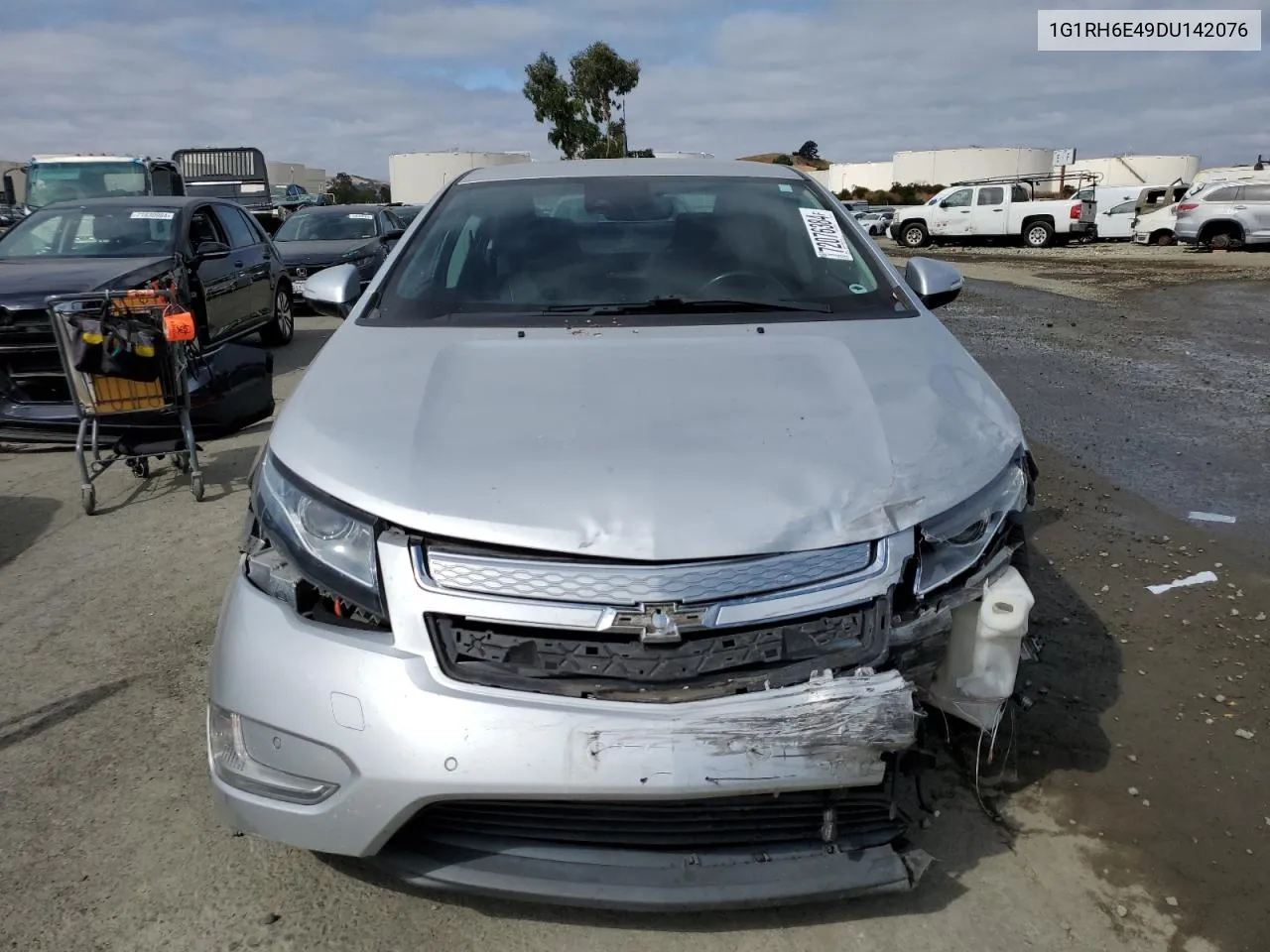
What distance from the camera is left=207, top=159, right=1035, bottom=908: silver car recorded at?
1.85m

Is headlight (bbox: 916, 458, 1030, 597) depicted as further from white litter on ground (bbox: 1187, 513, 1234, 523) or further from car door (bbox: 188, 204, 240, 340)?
car door (bbox: 188, 204, 240, 340)

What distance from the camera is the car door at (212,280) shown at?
26.7 ft

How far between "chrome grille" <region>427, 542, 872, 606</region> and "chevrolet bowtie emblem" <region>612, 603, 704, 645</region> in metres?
0.02

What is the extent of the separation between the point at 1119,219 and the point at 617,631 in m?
32.3

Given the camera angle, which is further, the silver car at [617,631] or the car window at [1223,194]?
the car window at [1223,194]

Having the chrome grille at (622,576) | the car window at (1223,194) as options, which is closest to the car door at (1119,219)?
the car window at (1223,194)

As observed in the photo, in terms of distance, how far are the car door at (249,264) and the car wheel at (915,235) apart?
24.1m

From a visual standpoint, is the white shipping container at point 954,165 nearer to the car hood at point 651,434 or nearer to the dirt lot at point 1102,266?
the dirt lot at point 1102,266

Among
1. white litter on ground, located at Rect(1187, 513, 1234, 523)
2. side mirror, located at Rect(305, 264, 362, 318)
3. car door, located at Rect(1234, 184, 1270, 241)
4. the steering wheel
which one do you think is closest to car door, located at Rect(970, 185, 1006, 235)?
car door, located at Rect(1234, 184, 1270, 241)

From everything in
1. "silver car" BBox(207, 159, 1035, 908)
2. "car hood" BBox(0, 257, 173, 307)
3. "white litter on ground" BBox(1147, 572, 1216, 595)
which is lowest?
"white litter on ground" BBox(1147, 572, 1216, 595)

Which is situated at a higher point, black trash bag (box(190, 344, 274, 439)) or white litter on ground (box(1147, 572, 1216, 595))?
black trash bag (box(190, 344, 274, 439))

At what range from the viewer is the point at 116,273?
704 cm

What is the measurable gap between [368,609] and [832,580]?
943mm

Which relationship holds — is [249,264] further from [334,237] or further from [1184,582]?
[1184,582]
